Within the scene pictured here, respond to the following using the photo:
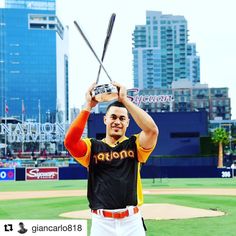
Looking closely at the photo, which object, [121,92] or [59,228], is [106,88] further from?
[59,228]

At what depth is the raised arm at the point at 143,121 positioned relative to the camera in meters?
4.75

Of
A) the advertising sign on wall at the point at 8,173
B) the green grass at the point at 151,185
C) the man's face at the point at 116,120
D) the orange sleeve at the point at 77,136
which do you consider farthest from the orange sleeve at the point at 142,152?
the advertising sign on wall at the point at 8,173

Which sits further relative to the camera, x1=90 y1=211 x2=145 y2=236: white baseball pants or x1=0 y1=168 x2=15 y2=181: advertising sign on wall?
x1=0 y1=168 x2=15 y2=181: advertising sign on wall

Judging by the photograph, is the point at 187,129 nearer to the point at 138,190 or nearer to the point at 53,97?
the point at 138,190

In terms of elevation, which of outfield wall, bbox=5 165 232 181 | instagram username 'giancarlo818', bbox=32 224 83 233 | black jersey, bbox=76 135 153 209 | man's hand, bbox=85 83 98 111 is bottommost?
outfield wall, bbox=5 165 232 181

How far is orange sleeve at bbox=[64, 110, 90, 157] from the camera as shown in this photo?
495 cm

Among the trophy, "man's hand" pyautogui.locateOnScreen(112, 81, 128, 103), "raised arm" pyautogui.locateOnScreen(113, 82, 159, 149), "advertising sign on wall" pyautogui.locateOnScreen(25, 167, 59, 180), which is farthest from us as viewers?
"advertising sign on wall" pyautogui.locateOnScreen(25, 167, 59, 180)

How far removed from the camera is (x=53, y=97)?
516ft

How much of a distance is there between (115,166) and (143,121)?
1.77 feet

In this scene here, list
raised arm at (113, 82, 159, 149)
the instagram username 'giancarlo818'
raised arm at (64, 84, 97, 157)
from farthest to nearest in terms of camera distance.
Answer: the instagram username 'giancarlo818' < raised arm at (64, 84, 97, 157) < raised arm at (113, 82, 159, 149)

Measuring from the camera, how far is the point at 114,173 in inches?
202

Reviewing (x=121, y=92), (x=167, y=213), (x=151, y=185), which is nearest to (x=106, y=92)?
(x=121, y=92)

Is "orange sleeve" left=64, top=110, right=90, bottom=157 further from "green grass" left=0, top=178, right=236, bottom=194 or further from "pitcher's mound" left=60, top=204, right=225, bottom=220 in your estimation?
"green grass" left=0, top=178, right=236, bottom=194

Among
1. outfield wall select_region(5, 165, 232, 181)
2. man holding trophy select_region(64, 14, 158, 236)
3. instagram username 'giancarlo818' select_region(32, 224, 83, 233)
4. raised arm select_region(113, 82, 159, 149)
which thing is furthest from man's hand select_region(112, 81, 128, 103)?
outfield wall select_region(5, 165, 232, 181)
